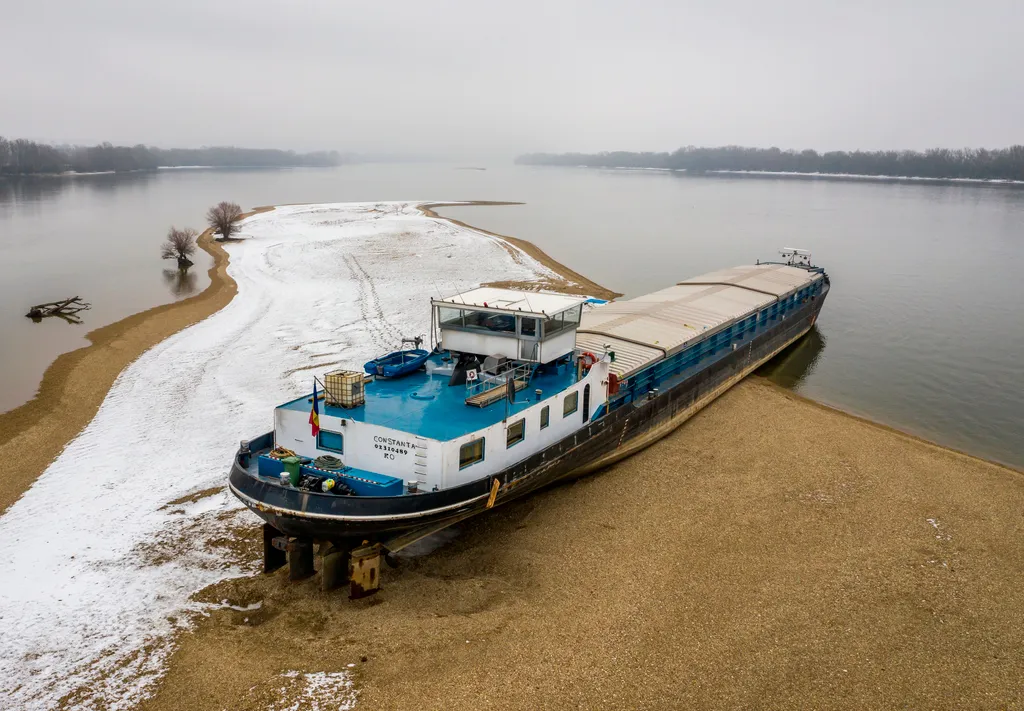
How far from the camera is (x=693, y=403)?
68.5ft

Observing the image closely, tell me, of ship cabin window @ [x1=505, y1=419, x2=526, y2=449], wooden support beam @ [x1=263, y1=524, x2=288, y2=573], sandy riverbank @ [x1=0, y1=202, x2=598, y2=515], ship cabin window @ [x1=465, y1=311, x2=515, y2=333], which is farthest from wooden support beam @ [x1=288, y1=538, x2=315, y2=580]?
sandy riverbank @ [x1=0, y1=202, x2=598, y2=515]

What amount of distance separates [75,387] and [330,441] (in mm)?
15134

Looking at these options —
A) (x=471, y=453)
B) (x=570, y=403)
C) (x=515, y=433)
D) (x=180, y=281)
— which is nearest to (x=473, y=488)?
(x=471, y=453)

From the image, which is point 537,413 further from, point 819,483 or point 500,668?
point 819,483

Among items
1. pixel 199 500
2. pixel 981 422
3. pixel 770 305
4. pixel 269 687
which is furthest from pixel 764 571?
pixel 770 305

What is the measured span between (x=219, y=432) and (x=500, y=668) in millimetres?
11881

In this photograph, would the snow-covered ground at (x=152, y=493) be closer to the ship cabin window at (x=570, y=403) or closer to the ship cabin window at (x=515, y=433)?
the ship cabin window at (x=515, y=433)

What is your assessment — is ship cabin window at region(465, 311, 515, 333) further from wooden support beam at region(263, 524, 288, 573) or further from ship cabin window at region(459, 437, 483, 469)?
wooden support beam at region(263, 524, 288, 573)

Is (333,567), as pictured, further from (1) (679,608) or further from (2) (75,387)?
(2) (75,387)

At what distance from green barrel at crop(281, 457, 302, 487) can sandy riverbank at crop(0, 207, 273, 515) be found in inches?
307

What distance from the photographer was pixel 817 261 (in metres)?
50.8

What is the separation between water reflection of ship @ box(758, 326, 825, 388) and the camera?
26.5 metres

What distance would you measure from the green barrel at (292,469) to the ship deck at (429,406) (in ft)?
4.14

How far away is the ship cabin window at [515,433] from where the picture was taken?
13.6m
